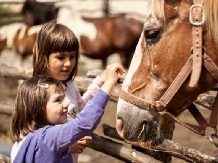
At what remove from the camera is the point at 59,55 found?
2.62 meters

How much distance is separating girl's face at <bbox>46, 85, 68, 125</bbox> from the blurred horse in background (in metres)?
6.61

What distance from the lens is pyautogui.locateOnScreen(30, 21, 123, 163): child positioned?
257 centimetres

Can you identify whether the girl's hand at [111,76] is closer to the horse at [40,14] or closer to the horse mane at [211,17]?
the horse mane at [211,17]

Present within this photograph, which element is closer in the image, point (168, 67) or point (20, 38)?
point (168, 67)

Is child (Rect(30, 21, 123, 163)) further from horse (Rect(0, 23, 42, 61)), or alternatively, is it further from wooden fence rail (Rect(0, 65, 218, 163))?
horse (Rect(0, 23, 42, 61))

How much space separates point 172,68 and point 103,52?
686 cm

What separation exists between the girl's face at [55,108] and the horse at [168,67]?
14.7 inches

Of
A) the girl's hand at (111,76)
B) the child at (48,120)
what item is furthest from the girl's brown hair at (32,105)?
the girl's hand at (111,76)

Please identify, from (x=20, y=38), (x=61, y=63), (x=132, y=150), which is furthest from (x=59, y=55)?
(x=20, y=38)

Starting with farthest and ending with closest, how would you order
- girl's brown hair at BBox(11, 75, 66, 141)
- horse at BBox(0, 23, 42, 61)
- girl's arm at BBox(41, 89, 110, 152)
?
horse at BBox(0, 23, 42, 61), girl's brown hair at BBox(11, 75, 66, 141), girl's arm at BBox(41, 89, 110, 152)

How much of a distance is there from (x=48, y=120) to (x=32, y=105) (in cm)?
11

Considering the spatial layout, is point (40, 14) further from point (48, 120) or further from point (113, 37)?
point (48, 120)

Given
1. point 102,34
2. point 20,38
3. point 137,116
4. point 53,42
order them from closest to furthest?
point 137,116 < point 53,42 < point 102,34 < point 20,38

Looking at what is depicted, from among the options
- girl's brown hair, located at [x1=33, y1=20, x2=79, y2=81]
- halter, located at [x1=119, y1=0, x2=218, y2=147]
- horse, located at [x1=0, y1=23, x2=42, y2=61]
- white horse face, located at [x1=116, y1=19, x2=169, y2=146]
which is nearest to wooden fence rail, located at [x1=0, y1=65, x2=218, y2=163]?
white horse face, located at [x1=116, y1=19, x2=169, y2=146]
